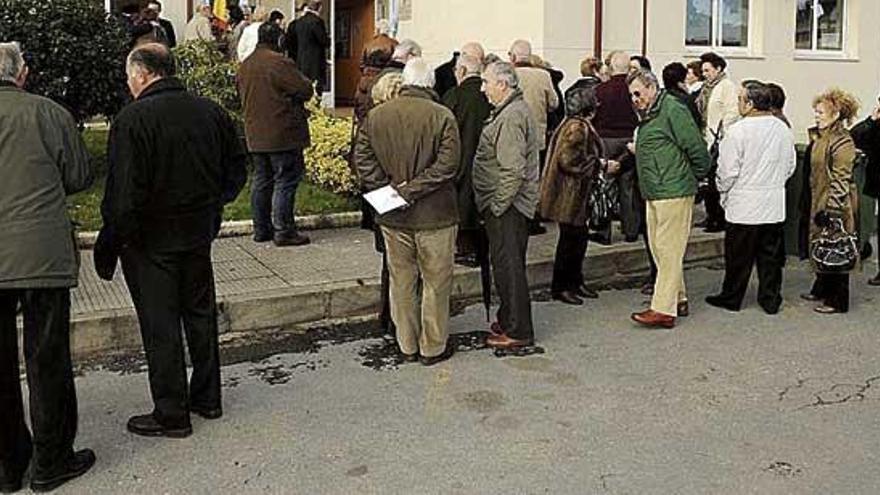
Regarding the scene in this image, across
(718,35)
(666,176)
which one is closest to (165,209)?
(666,176)

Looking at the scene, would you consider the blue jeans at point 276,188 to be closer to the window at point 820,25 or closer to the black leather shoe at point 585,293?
the black leather shoe at point 585,293

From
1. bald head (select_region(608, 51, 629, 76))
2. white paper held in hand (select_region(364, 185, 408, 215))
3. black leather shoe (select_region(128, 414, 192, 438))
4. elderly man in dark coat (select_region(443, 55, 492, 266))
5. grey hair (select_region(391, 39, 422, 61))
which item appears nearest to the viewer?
black leather shoe (select_region(128, 414, 192, 438))

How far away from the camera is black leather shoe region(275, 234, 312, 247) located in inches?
364

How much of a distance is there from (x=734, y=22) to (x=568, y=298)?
9.02m

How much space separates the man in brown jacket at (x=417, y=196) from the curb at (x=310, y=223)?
136 inches

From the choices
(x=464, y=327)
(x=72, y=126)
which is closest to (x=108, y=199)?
(x=72, y=126)

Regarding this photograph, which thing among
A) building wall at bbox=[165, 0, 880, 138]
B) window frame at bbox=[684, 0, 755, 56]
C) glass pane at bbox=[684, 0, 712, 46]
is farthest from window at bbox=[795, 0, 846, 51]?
glass pane at bbox=[684, 0, 712, 46]

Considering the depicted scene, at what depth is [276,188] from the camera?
357 inches

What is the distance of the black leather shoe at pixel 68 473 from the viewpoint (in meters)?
4.54

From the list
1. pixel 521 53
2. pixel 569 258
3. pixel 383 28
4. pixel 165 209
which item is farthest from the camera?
pixel 383 28

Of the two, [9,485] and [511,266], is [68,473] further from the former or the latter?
[511,266]

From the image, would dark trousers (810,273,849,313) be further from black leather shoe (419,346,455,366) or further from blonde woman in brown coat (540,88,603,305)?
black leather shoe (419,346,455,366)

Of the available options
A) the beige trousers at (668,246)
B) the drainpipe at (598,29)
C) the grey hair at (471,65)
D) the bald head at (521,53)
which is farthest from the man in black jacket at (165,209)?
the drainpipe at (598,29)

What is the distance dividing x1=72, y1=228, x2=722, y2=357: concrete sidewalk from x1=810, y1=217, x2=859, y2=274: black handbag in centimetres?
183
